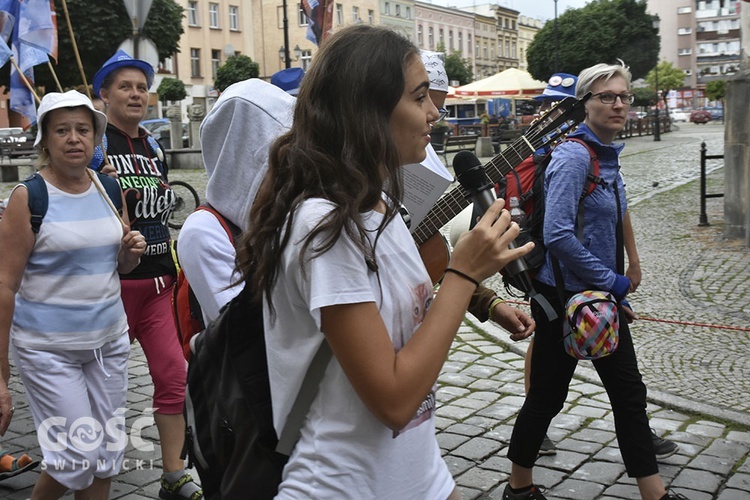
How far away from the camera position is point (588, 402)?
5.49 m

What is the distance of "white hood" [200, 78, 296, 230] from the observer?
2.53 metres

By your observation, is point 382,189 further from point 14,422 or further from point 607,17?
point 607,17

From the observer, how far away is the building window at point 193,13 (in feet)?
201

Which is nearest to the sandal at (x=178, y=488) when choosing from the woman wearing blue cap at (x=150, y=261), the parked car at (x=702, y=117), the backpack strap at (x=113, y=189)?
the woman wearing blue cap at (x=150, y=261)

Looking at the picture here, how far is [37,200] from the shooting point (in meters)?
3.62

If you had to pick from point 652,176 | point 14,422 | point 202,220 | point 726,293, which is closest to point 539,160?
point 202,220

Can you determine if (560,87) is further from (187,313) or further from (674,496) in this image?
(187,313)

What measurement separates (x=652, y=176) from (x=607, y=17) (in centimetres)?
3812

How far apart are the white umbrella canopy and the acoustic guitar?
106ft

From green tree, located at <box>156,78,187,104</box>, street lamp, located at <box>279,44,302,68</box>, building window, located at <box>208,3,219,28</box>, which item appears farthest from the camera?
building window, located at <box>208,3,219,28</box>

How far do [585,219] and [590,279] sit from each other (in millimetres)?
265

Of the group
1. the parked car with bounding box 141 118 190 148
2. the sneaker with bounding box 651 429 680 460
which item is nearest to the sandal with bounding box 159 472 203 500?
the sneaker with bounding box 651 429 680 460

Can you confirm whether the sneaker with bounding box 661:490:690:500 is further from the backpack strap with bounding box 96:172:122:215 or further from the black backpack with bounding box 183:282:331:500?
the backpack strap with bounding box 96:172:122:215

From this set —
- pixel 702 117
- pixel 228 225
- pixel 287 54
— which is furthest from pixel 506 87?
pixel 702 117
